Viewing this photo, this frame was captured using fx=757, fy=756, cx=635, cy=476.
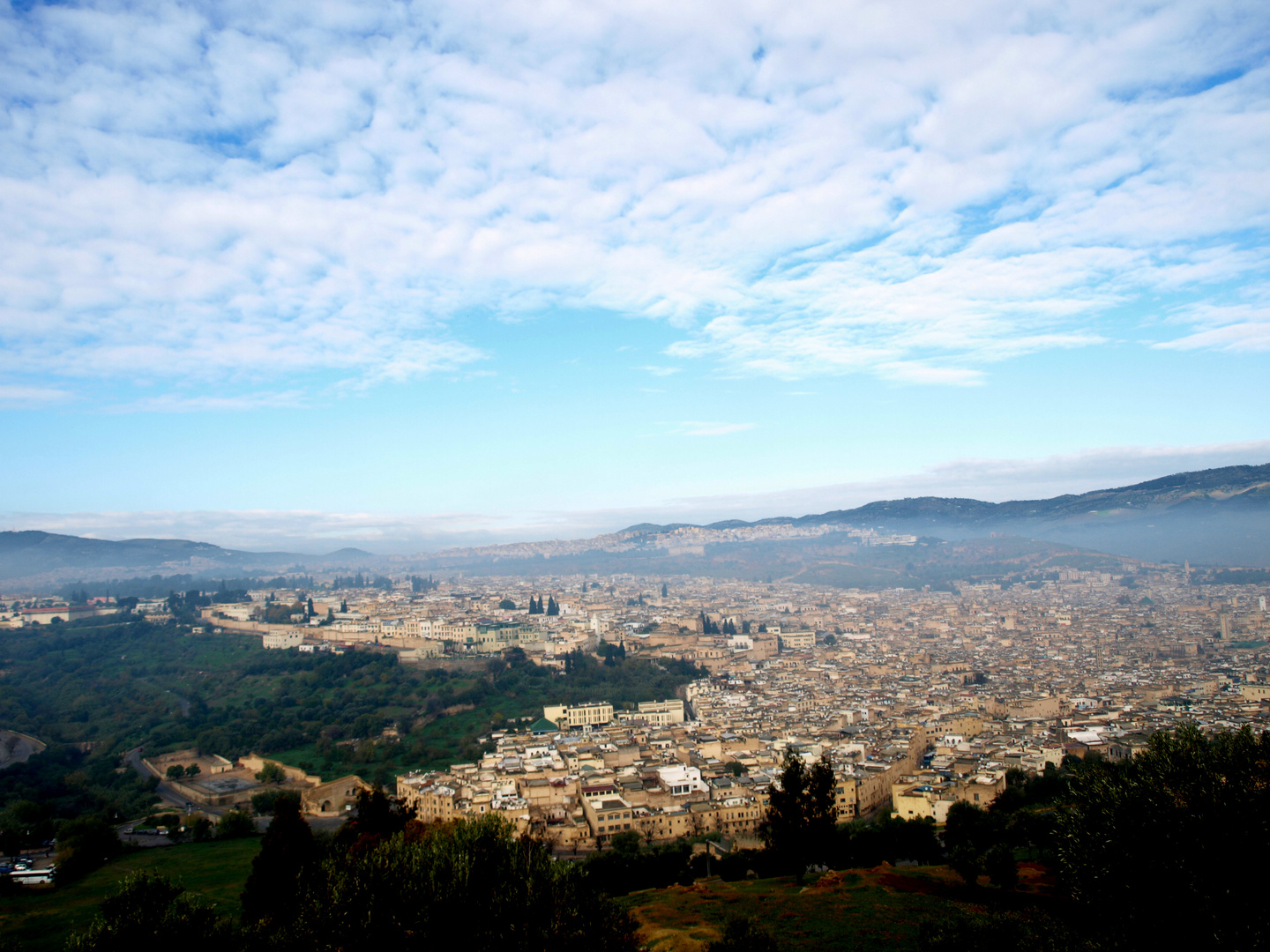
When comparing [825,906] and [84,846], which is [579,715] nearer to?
[84,846]

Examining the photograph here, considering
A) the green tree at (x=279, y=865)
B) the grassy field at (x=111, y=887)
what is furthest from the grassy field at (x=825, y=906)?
the grassy field at (x=111, y=887)

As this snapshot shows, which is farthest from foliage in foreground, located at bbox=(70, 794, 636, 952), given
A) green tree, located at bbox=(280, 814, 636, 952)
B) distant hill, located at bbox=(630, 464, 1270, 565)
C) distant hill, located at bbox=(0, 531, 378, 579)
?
distant hill, located at bbox=(0, 531, 378, 579)

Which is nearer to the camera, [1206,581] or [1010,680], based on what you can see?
[1010,680]

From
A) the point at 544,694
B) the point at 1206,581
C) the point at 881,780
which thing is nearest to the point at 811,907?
the point at 881,780

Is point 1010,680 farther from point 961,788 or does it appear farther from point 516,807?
point 516,807

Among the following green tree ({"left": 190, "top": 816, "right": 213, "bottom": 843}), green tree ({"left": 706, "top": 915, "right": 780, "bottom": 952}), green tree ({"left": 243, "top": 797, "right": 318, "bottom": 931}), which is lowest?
green tree ({"left": 190, "top": 816, "right": 213, "bottom": 843})

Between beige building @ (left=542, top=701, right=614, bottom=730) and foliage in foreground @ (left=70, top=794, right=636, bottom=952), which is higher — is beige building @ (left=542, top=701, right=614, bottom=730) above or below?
below

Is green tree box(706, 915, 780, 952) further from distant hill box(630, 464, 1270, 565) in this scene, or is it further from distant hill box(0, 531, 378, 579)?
distant hill box(0, 531, 378, 579)
